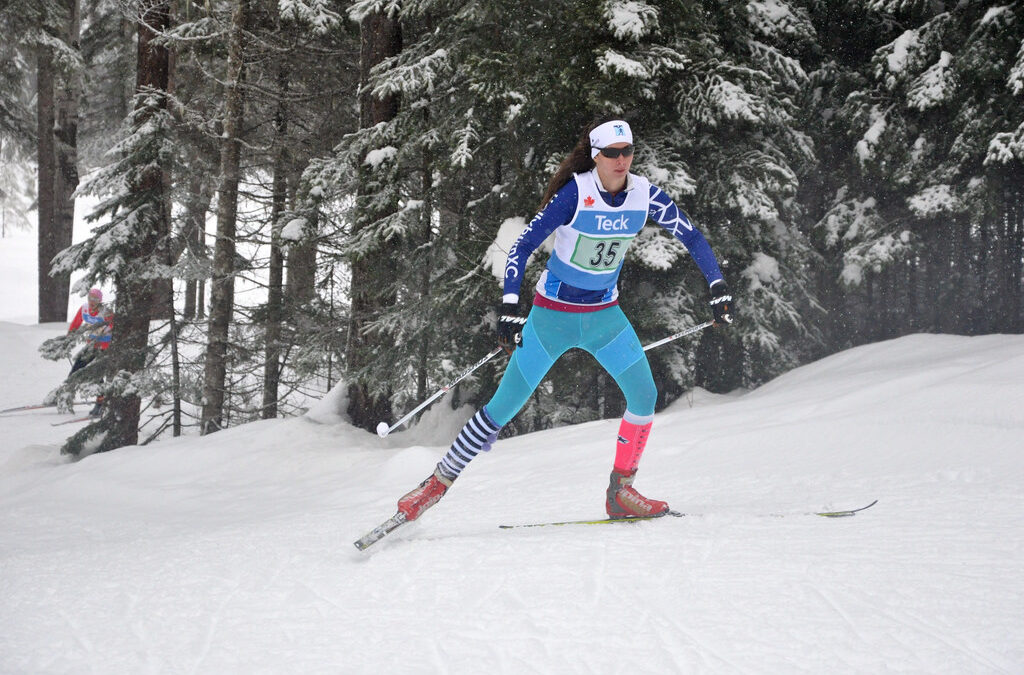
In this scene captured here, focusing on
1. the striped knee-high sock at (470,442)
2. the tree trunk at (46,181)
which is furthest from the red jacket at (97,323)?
the striped knee-high sock at (470,442)

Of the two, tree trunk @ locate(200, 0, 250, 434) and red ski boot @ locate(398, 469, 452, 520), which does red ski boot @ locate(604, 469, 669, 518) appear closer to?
red ski boot @ locate(398, 469, 452, 520)

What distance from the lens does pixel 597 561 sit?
3811 mm

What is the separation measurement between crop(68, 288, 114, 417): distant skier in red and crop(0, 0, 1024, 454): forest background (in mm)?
544

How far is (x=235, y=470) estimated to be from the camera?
8.34m

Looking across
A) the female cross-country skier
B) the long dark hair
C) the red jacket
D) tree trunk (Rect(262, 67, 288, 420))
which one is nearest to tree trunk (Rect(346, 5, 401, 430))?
tree trunk (Rect(262, 67, 288, 420))

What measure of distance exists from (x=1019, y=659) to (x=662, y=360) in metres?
7.16

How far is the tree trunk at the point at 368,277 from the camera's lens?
10.0 meters

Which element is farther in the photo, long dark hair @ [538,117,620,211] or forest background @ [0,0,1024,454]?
forest background @ [0,0,1024,454]

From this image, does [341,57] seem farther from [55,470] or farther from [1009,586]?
[1009,586]

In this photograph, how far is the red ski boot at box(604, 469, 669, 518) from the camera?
4539 millimetres

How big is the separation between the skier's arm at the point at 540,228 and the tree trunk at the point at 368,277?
5.80m

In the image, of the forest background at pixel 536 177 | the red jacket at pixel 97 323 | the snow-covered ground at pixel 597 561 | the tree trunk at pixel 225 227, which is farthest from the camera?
the red jacket at pixel 97 323

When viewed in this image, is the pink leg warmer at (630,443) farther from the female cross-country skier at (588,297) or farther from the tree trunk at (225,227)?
the tree trunk at (225,227)

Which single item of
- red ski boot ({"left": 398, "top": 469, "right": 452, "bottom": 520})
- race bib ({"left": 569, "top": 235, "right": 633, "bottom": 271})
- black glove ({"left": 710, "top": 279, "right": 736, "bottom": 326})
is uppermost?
race bib ({"left": 569, "top": 235, "right": 633, "bottom": 271})
